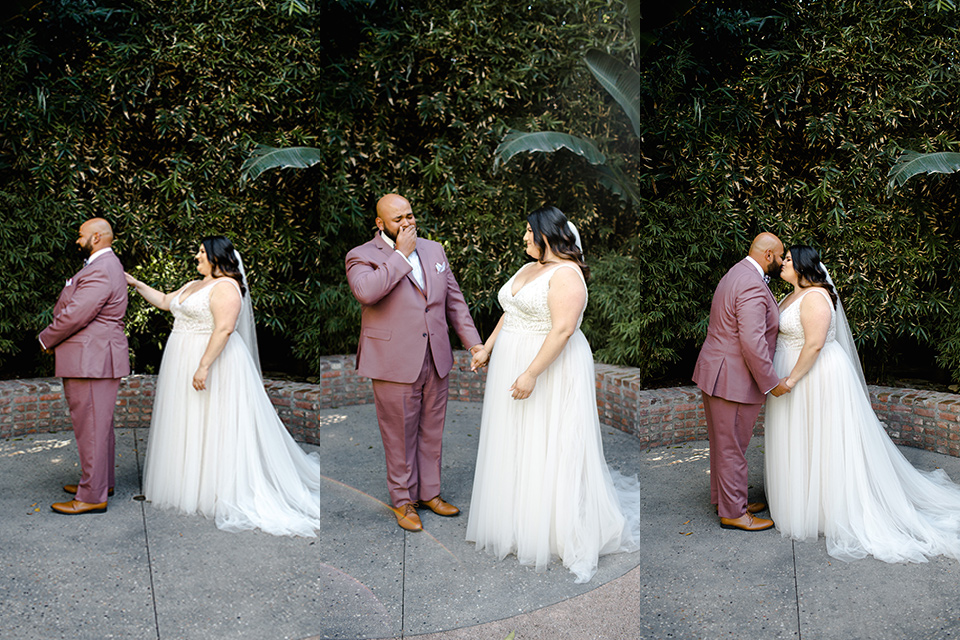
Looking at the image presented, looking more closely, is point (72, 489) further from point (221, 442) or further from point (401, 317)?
point (401, 317)

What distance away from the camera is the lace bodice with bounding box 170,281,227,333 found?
340 cm

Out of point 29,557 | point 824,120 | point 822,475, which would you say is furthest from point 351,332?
point 824,120

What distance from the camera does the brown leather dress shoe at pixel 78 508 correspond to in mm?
3438

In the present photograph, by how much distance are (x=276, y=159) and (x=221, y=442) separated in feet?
5.52

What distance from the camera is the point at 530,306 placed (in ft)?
8.77

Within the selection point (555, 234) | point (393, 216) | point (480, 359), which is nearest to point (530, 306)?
point (555, 234)

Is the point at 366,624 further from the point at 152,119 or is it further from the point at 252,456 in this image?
the point at 152,119

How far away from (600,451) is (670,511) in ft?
2.67

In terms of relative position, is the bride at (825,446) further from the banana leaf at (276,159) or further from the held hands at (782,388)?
the banana leaf at (276,159)

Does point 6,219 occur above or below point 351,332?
above

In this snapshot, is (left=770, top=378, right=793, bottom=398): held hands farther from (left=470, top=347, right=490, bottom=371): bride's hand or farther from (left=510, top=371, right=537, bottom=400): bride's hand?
(left=470, top=347, right=490, bottom=371): bride's hand

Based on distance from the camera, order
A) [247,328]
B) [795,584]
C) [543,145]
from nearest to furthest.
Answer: [795,584], [247,328], [543,145]

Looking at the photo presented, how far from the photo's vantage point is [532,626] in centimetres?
228

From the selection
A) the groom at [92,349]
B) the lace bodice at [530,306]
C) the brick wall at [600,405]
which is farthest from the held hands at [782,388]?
the groom at [92,349]
